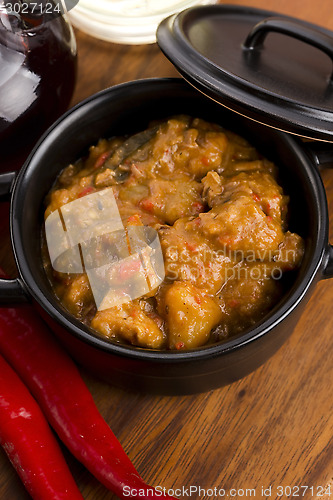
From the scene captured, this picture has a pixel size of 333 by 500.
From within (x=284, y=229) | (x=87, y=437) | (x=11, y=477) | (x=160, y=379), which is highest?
(x=284, y=229)

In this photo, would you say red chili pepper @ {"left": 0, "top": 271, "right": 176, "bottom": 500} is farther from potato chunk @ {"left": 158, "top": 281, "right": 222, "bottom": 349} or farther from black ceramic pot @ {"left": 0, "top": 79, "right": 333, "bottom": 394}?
potato chunk @ {"left": 158, "top": 281, "right": 222, "bottom": 349}

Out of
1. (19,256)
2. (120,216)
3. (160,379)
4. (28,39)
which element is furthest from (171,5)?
(160,379)

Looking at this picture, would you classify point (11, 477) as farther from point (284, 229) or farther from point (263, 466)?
point (284, 229)

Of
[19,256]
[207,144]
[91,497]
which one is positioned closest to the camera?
[19,256]

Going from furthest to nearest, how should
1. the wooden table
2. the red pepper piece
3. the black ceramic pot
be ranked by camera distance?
the red pepper piece → the wooden table → the black ceramic pot

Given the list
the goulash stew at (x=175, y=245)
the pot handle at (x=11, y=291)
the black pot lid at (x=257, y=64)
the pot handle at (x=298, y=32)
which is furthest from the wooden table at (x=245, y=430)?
the pot handle at (x=298, y=32)

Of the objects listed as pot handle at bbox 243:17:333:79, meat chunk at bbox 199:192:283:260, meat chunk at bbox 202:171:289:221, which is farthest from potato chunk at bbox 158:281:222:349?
pot handle at bbox 243:17:333:79

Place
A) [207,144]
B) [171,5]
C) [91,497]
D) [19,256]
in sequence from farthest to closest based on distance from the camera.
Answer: [171,5] → [207,144] → [91,497] → [19,256]
